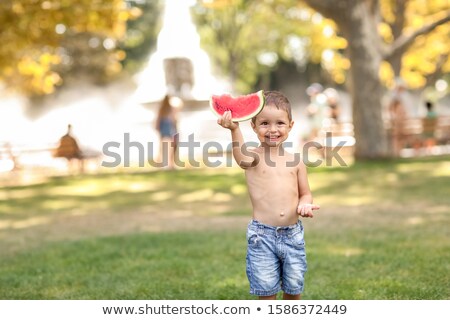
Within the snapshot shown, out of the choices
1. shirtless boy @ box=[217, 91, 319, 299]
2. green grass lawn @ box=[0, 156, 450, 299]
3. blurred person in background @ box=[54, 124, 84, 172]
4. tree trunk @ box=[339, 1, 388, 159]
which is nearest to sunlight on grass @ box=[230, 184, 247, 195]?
green grass lawn @ box=[0, 156, 450, 299]

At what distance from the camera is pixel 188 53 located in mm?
25500

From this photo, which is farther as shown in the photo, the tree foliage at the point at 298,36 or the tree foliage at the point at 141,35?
the tree foliage at the point at 141,35

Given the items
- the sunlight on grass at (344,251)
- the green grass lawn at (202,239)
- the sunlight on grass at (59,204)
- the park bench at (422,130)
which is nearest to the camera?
the green grass lawn at (202,239)

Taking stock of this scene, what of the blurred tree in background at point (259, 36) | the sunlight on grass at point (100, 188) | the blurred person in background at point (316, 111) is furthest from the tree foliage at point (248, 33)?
the sunlight on grass at point (100, 188)

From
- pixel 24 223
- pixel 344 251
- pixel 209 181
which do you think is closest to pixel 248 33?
pixel 209 181

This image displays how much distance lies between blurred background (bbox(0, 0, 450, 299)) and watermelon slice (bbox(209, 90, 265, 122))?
1669 millimetres

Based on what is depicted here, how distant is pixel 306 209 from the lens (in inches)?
154

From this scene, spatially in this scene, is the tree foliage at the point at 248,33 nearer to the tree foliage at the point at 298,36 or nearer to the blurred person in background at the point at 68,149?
the tree foliage at the point at 298,36

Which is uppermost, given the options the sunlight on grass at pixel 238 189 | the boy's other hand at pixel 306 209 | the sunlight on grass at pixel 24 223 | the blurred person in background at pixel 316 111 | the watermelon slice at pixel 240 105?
the blurred person in background at pixel 316 111

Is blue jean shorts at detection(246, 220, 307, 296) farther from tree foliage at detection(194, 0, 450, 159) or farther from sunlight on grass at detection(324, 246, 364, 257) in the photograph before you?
tree foliage at detection(194, 0, 450, 159)

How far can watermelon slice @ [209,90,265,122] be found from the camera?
3848mm

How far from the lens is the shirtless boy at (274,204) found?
3984 mm

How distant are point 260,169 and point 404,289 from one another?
1674 mm

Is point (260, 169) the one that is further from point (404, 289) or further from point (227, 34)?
point (227, 34)
